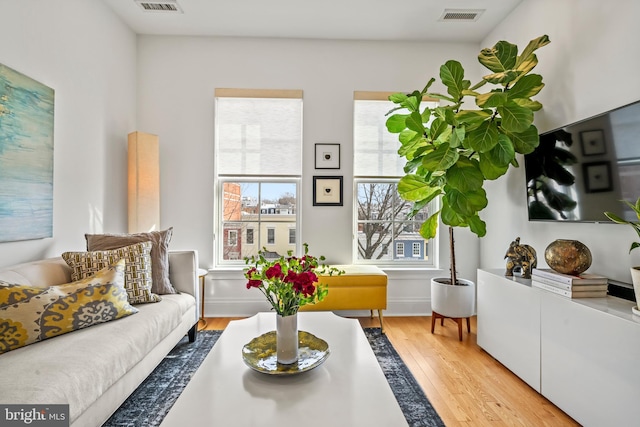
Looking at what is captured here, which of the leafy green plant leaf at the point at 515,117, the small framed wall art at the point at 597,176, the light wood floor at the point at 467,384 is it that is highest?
the leafy green plant leaf at the point at 515,117

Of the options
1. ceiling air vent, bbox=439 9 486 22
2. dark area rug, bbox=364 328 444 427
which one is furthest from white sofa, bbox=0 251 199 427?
ceiling air vent, bbox=439 9 486 22

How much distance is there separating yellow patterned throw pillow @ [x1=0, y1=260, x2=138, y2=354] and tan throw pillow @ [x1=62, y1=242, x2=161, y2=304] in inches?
8.5

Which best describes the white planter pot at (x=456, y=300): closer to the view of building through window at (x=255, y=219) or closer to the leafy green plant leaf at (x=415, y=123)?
the leafy green plant leaf at (x=415, y=123)

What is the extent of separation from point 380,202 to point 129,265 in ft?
8.06

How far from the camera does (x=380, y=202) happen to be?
11.8ft

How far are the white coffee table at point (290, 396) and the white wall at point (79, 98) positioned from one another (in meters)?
1.60

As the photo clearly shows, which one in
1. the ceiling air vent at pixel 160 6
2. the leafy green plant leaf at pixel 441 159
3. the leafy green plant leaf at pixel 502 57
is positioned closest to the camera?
the leafy green plant leaf at pixel 441 159

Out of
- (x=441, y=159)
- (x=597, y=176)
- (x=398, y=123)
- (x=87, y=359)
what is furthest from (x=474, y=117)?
(x=87, y=359)

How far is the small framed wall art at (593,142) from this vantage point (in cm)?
188

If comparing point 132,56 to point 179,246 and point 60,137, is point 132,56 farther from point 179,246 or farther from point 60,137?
point 179,246

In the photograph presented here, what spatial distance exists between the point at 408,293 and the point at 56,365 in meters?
2.99

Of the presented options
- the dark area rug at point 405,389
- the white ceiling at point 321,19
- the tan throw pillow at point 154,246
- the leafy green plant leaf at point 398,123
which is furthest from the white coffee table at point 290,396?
the white ceiling at point 321,19

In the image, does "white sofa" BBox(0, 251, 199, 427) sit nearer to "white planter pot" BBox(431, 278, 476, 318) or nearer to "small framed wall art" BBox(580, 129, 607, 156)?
"white planter pot" BBox(431, 278, 476, 318)

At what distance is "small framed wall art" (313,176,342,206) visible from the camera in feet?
11.3
